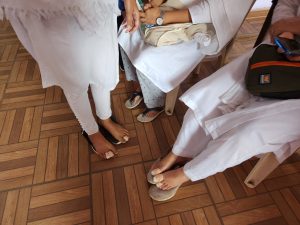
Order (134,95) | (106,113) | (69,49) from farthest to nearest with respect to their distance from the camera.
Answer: (134,95), (106,113), (69,49)

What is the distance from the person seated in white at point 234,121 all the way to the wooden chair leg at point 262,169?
0.22 ft

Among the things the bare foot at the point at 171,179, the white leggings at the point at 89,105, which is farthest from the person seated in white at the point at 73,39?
the bare foot at the point at 171,179

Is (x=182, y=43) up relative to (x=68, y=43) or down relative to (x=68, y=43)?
down

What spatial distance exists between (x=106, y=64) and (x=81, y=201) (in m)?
0.58

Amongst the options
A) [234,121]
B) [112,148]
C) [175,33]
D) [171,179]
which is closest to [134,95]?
[112,148]

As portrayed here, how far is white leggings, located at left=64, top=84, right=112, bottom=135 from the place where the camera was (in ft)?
3.06

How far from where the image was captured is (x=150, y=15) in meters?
1.00

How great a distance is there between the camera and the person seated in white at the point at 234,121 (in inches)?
28.5

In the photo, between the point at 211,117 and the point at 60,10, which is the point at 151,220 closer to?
the point at 211,117

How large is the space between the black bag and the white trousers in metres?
0.07

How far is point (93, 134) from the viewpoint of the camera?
3.71ft

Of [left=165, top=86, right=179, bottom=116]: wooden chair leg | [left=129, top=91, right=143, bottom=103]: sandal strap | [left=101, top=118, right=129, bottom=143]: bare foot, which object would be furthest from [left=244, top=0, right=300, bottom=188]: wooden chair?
[left=129, top=91, right=143, bottom=103]: sandal strap

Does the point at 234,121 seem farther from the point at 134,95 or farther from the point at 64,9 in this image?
the point at 134,95

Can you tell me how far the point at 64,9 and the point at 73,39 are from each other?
0.35 ft
